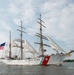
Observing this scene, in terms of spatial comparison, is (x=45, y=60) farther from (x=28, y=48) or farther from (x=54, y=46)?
(x=28, y=48)

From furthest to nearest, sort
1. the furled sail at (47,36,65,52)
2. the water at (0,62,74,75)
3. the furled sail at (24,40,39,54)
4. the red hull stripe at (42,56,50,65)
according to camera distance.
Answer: the furled sail at (24,40,39,54)
the red hull stripe at (42,56,50,65)
the furled sail at (47,36,65,52)
the water at (0,62,74,75)

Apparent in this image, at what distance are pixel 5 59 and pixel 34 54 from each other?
18.5 meters

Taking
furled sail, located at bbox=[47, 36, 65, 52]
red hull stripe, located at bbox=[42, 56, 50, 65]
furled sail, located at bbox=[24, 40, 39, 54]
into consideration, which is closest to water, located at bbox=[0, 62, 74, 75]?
red hull stripe, located at bbox=[42, 56, 50, 65]

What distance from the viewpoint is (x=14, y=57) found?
281 ft

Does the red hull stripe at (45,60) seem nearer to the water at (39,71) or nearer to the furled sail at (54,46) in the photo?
the furled sail at (54,46)

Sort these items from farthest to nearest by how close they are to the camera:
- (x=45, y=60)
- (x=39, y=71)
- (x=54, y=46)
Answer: (x=54, y=46)
(x=45, y=60)
(x=39, y=71)

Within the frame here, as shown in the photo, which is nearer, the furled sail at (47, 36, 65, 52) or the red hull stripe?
the furled sail at (47, 36, 65, 52)

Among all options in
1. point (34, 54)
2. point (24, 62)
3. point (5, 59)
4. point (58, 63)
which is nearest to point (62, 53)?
point (58, 63)

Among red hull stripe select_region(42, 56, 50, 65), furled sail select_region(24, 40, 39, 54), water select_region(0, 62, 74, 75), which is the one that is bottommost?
water select_region(0, 62, 74, 75)

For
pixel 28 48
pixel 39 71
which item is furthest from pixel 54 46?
pixel 39 71

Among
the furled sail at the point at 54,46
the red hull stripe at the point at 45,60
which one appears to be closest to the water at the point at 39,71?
the red hull stripe at the point at 45,60

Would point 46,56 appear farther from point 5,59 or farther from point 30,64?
point 5,59

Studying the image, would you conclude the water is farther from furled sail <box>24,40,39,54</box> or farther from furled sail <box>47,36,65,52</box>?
furled sail <box>24,40,39,54</box>

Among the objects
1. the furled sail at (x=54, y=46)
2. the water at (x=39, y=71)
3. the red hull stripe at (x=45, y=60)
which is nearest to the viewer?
the water at (x=39, y=71)
